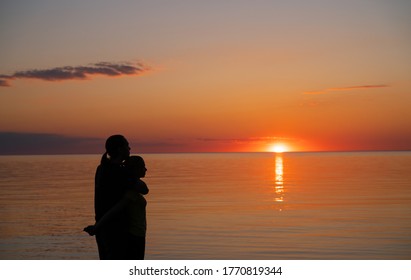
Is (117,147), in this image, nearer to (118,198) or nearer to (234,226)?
(118,198)

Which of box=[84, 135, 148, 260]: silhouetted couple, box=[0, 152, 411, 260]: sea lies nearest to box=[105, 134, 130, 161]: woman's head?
box=[84, 135, 148, 260]: silhouetted couple

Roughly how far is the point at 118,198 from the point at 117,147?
47 centimetres

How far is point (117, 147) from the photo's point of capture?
527 centimetres

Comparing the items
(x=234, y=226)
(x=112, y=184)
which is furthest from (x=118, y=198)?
(x=234, y=226)

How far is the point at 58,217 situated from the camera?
19.5 metres

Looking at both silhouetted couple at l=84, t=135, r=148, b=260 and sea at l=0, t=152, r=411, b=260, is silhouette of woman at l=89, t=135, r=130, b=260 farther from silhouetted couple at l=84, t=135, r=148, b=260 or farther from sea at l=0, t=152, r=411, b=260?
sea at l=0, t=152, r=411, b=260

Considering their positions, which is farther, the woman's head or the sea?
the sea

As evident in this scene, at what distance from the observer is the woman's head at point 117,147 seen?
5.25m

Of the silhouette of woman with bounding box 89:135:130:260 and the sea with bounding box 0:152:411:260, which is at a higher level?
the sea with bounding box 0:152:411:260

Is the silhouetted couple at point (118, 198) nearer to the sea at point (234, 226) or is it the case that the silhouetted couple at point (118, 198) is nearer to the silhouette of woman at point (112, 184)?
the silhouette of woman at point (112, 184)

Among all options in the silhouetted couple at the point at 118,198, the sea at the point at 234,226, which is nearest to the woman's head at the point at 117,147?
the silhouetted couple at the point at 118,198

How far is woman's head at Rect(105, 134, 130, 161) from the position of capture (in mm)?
5254

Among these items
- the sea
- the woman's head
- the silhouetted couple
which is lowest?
the silhouetted couple
